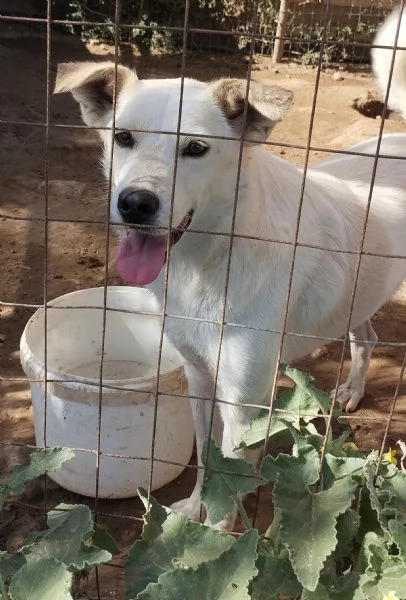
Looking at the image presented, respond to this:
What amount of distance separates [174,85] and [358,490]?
142cm

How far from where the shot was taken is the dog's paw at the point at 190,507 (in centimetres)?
286

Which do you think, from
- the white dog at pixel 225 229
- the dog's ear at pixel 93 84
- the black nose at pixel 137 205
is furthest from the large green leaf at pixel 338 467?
the dog's ear at pixel 93 84

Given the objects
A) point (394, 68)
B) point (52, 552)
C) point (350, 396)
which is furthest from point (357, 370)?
point (52, 552)

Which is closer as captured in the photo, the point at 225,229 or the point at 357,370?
the point at 225,229

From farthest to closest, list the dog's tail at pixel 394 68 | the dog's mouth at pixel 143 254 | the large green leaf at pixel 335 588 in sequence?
the dog's tail at pixel 394 68 → the dog's mouth at pixel 143 254 → the large green leaf at pixel 335 588

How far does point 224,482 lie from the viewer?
1988 millimetres

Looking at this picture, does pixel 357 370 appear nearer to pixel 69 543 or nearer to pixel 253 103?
pixel 253 103

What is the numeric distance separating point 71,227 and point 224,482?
3.59m

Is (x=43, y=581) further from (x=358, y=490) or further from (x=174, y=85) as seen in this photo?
(x=174, y=85)

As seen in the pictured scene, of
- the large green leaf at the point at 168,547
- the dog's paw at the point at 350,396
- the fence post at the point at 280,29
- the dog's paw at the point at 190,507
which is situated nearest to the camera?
the large green leaf at the point at 168,547

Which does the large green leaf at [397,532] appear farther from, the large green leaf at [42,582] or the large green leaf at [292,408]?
the large green leaf at [42,582]

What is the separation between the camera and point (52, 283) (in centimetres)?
450

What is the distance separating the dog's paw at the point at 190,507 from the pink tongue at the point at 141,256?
120 centimetres

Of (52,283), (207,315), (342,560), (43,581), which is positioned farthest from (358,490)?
(52,283)
